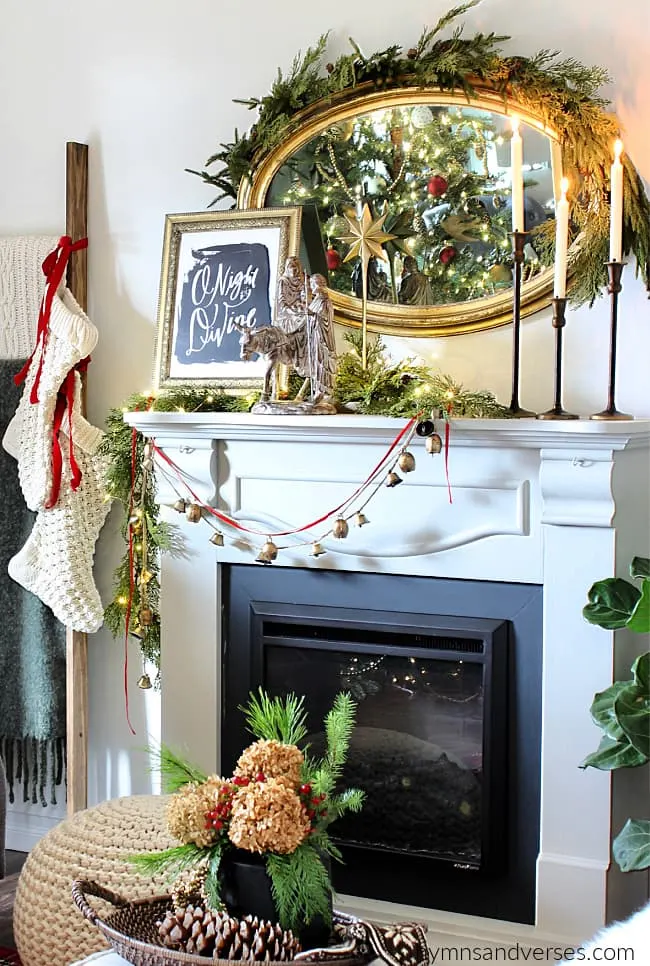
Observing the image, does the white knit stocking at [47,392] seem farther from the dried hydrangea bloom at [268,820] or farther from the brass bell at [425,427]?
the dried hydrangea bloom at [268,820]

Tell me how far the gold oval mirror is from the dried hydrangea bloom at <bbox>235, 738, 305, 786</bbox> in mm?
1169

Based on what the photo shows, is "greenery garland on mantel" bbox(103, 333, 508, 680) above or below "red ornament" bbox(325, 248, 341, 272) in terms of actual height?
below

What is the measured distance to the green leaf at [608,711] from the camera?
1969mm

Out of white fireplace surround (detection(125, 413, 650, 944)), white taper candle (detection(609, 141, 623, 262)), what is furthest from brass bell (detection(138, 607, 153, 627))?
white taper candle (detection(609, 141, 623, 262))

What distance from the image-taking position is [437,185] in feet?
7.98

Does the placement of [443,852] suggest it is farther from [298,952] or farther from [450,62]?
[450,62]

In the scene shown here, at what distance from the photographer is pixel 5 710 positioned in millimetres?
2934

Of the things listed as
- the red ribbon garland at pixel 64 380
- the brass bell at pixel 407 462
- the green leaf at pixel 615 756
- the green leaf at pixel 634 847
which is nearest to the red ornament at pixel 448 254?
the brass bell at pixel 407 462

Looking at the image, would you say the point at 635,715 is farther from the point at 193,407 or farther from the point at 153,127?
the point at 153,127

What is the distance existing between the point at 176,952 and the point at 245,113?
1.93 metres

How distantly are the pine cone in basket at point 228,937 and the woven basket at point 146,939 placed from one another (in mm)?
28

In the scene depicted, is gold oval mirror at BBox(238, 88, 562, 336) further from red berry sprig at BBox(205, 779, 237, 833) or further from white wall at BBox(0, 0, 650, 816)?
red berry sprig at BBox(205, 779, 237, 833)

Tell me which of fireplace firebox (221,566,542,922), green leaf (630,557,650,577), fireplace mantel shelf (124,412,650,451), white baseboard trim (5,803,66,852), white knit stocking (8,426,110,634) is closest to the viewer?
green leaf (630,557,650,577)

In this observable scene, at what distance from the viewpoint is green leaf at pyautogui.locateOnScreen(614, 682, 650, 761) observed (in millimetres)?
1929
